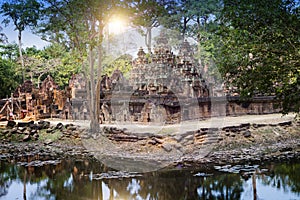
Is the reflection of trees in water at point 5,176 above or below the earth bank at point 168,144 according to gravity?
below

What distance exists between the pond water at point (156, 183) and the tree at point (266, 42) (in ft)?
7.82

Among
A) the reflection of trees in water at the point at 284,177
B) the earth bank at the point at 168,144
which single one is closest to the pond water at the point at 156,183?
the reflection of trees in water at the point at 284,177

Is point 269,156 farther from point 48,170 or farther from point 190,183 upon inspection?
point 48,170

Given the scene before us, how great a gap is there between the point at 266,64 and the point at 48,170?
827 cm

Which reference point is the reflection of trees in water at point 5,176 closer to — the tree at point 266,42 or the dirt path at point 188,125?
the dirt path at point 188,125

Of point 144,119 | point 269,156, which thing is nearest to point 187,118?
point 144,119

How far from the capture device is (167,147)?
14859mm

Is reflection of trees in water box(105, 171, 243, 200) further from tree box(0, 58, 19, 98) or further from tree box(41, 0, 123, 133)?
tree box(0, 58, 19, 98)

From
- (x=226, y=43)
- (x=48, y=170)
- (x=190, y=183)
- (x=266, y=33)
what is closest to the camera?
(x=266, y=33)

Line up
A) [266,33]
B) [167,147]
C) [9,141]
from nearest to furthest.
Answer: [266,33]
[167,147]
[9,141]

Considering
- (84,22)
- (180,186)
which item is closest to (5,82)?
(84,22)

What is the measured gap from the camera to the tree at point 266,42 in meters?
8.84

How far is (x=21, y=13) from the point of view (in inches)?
1063

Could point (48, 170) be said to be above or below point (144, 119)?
below
